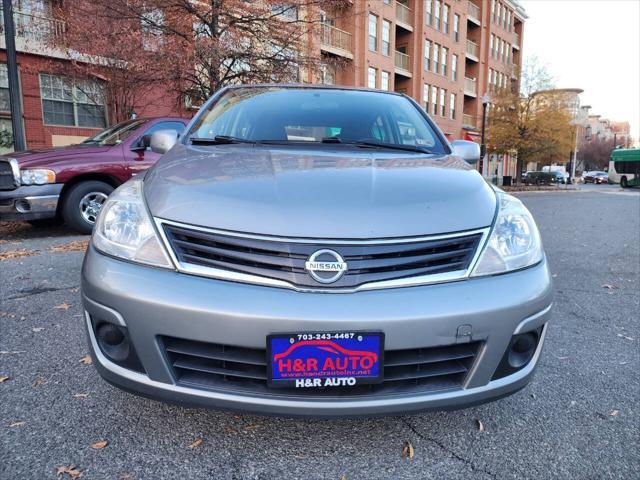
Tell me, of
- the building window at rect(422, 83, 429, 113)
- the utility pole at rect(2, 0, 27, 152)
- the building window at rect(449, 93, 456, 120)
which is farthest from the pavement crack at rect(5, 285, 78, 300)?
the building window at rect(449, 93, 456, 120)

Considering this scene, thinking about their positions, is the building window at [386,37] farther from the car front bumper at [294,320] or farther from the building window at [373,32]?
the car front bumper at [294,320]

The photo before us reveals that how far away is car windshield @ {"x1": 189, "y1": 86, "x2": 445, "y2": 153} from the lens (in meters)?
2.76

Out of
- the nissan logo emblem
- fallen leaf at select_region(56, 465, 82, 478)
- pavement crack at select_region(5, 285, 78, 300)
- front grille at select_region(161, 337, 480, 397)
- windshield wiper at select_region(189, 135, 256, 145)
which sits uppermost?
windshield wiper at select_region(189, 135, 256, 145)

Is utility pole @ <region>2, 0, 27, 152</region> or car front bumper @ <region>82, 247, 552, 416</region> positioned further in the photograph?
utility pole @ <region>2, 0, 27, 152</region>

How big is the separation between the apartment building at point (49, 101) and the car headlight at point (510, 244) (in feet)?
33.2

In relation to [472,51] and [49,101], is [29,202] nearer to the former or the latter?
[49,101]

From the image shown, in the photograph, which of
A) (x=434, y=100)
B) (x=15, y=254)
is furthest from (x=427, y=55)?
(x=15, y=254)

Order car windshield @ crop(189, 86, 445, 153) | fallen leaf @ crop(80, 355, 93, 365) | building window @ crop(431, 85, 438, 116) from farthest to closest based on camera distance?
building window @ crop(431, 85, 438, 116) → car windshield @ crop(189, 86, 445, 153) → fallen leaf @ crop(80, 355, 93, 365)

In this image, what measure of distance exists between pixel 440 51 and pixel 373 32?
823 cm

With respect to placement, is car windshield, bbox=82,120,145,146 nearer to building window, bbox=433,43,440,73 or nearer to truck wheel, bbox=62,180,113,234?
truck wheel, bbox=62,180,113,234

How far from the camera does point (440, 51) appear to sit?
31.6 metres

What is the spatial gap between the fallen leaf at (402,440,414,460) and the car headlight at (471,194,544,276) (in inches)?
28.9

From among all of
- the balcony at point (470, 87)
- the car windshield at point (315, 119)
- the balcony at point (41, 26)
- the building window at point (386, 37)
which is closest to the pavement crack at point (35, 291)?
the car windshield at point (315, 119)

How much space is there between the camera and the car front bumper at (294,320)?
4.75 feet
